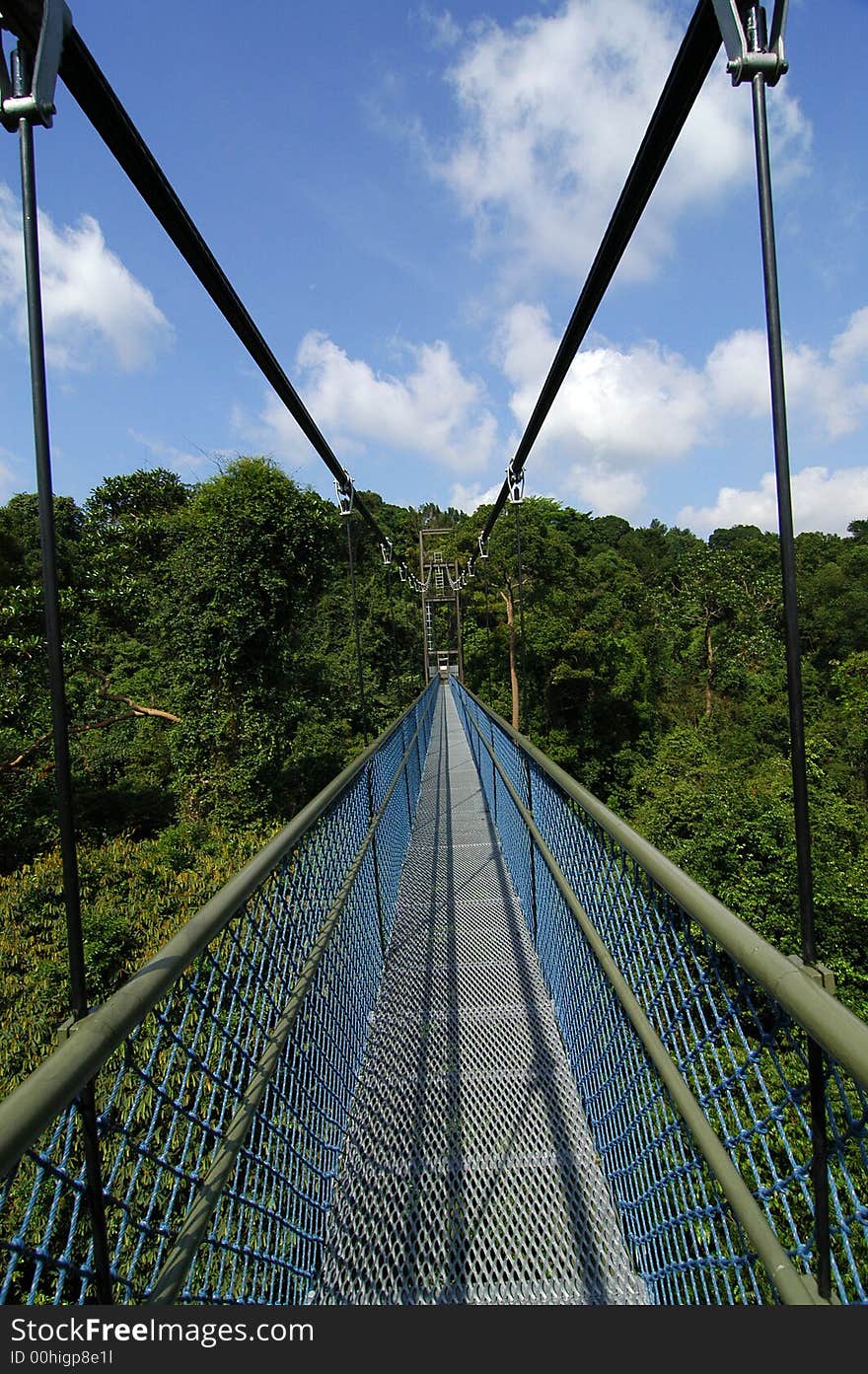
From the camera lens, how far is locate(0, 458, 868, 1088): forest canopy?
27.7 ft

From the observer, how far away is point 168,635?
11.0 m

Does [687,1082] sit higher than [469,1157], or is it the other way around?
[687,1082]

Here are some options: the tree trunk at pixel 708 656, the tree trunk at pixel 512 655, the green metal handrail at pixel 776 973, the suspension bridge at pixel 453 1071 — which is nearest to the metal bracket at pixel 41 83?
the suspension bridge at pixel 453 1071

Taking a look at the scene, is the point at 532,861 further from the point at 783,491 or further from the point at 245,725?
the point at 245,725

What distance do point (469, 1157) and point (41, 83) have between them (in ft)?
6.24

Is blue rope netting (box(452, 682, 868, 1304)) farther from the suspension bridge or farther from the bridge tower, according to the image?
the bridge tower

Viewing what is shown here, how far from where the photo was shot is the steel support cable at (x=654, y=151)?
3.75 ft

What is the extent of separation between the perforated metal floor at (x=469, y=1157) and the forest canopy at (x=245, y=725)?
1.28 metres

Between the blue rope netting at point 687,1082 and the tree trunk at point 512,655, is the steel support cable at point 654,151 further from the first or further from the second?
the tree trunk at point 512,655

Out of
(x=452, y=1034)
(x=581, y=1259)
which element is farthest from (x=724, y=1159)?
(x=452, y=1034)

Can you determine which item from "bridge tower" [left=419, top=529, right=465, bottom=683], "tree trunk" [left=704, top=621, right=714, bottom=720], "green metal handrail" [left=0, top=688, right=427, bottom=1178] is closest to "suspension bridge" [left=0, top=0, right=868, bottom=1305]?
"green metal handrail" [left=0, top=688, right=427, bottom=1178]

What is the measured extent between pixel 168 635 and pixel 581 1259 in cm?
1072

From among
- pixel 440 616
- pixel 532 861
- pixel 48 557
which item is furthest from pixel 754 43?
pixel 440 616

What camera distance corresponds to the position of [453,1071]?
1.84 metres
